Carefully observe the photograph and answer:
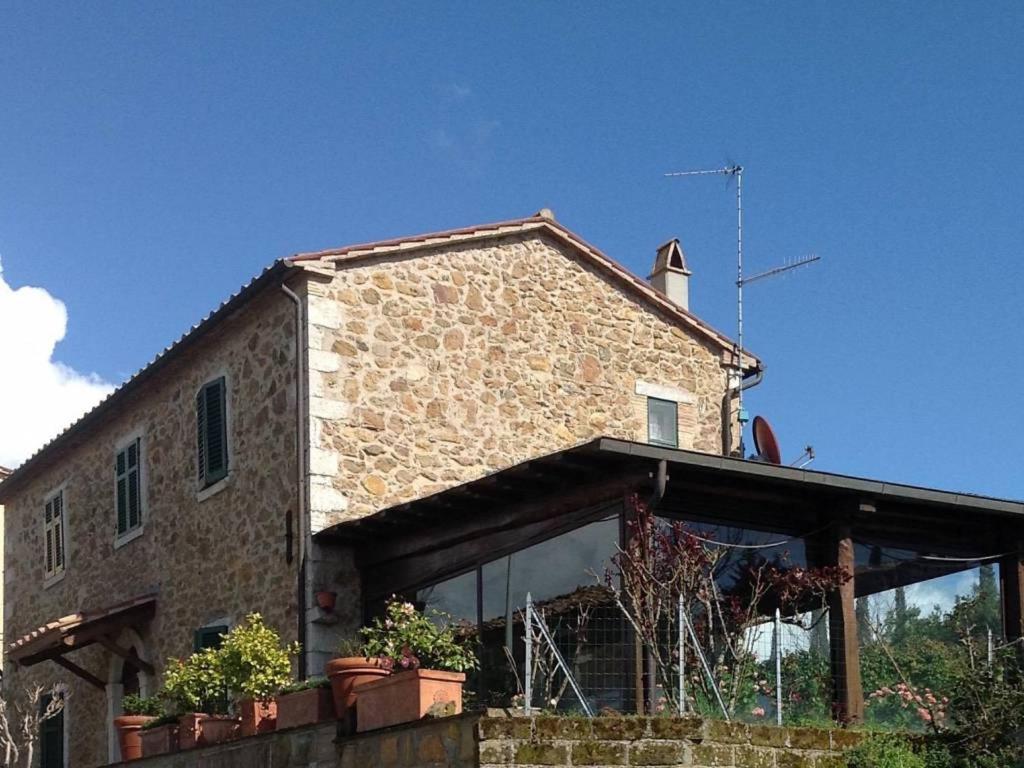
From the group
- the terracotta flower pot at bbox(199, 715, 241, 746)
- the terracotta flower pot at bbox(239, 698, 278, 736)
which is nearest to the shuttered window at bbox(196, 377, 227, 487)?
the terracotta flower pot at bbox(199, 715, 241, 746)

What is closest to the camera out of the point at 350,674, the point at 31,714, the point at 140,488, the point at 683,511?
the point at 350,674

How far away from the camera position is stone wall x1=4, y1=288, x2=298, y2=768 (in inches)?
635

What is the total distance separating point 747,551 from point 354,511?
4.34 metres

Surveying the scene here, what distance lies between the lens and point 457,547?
1436 centimetres

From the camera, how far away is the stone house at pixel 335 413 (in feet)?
51.4

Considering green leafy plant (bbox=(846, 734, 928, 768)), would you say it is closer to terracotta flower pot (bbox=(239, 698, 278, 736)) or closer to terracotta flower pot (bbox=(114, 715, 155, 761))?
terracotta flower pot (bbox=(239, 698, 278, 736))

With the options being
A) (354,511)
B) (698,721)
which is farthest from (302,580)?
(698,721)

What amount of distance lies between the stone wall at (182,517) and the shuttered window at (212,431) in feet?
0.53

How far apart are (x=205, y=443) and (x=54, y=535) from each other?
5756mm

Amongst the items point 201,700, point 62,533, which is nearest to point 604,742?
point 201,700

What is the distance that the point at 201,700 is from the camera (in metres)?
14.4

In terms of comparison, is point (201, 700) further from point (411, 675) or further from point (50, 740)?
point (50, 740)

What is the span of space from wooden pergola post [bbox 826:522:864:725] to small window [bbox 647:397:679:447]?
528 centimetres

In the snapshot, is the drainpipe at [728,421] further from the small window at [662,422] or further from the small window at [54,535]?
the small window at [54,535]
